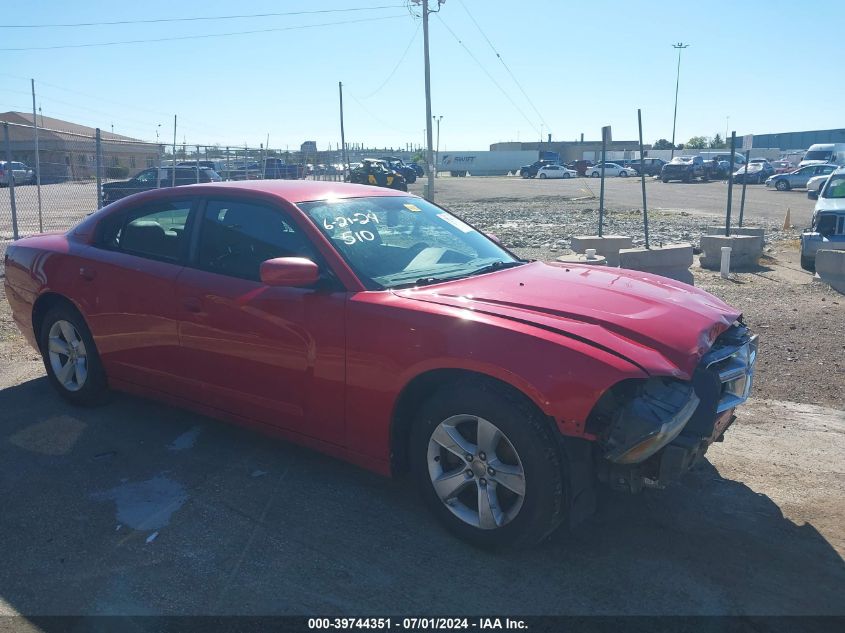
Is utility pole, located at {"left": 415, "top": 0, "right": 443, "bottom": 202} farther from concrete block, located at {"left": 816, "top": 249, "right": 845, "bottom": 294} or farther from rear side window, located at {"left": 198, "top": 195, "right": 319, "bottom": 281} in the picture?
rear side window, located at {"left": 198, "top": 195, "right": 319, "bottom": 281}

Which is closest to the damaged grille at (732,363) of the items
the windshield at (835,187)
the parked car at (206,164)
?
the windshield at (835,187)

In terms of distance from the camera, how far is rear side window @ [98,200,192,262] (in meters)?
4.91

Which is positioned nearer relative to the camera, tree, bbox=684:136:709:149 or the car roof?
the car roof

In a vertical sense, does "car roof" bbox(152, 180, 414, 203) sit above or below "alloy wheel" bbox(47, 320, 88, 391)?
above

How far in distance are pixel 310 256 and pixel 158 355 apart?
136 centimetres

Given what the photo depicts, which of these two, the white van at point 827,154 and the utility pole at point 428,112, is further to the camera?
the white van at point 827,154

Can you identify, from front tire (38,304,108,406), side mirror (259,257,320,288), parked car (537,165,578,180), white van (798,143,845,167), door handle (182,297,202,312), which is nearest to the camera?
side mirror (259,257,320,288)

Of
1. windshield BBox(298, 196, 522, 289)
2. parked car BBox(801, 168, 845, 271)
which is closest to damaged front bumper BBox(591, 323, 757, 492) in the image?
windshield BBox(298, 196, 522, 289)

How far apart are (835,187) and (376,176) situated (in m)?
27.8

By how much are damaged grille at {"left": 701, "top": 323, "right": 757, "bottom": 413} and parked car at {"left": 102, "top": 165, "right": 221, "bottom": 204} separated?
52.1 ft

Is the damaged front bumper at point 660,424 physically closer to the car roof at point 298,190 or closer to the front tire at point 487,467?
the front tire at point 487,467

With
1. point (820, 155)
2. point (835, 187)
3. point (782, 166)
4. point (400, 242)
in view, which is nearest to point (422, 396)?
point (400, 242)

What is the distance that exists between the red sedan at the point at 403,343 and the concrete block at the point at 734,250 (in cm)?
853

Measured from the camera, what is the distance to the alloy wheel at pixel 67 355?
5.43 meters
